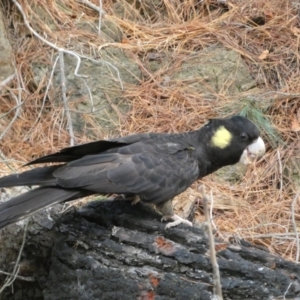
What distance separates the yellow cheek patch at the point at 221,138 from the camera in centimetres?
446

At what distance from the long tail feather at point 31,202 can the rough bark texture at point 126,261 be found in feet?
0.58

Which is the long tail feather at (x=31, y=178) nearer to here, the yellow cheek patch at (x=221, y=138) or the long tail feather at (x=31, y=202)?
the long tail feather at (x=31, y=202)

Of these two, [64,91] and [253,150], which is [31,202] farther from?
[64,91]

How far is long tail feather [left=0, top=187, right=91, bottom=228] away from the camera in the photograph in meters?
3.62

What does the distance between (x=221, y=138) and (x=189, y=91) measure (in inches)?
75.1

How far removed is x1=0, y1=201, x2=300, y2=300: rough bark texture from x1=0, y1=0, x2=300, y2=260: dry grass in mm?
1235

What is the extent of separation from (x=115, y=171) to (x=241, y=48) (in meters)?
3.07

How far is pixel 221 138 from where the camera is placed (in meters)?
4.46

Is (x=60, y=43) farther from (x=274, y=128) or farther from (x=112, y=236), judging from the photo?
(x=112, y=236)

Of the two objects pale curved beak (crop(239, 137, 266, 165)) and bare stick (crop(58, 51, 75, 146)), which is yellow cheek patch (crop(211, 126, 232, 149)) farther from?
bare stick (crop(58, 51, 75, 146))

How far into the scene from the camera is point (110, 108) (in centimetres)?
616

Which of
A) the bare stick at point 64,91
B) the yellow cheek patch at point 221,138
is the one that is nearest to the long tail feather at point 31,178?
the yellow cheek patch at point 221,138

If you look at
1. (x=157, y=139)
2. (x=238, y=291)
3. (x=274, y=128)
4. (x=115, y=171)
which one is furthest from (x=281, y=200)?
(x=238, y=291)

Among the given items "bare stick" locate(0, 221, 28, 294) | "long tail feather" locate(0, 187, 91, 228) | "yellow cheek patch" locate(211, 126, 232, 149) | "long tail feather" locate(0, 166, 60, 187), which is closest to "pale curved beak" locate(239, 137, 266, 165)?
"yellow cheek patch" locate(211, 126, 232, 149)
